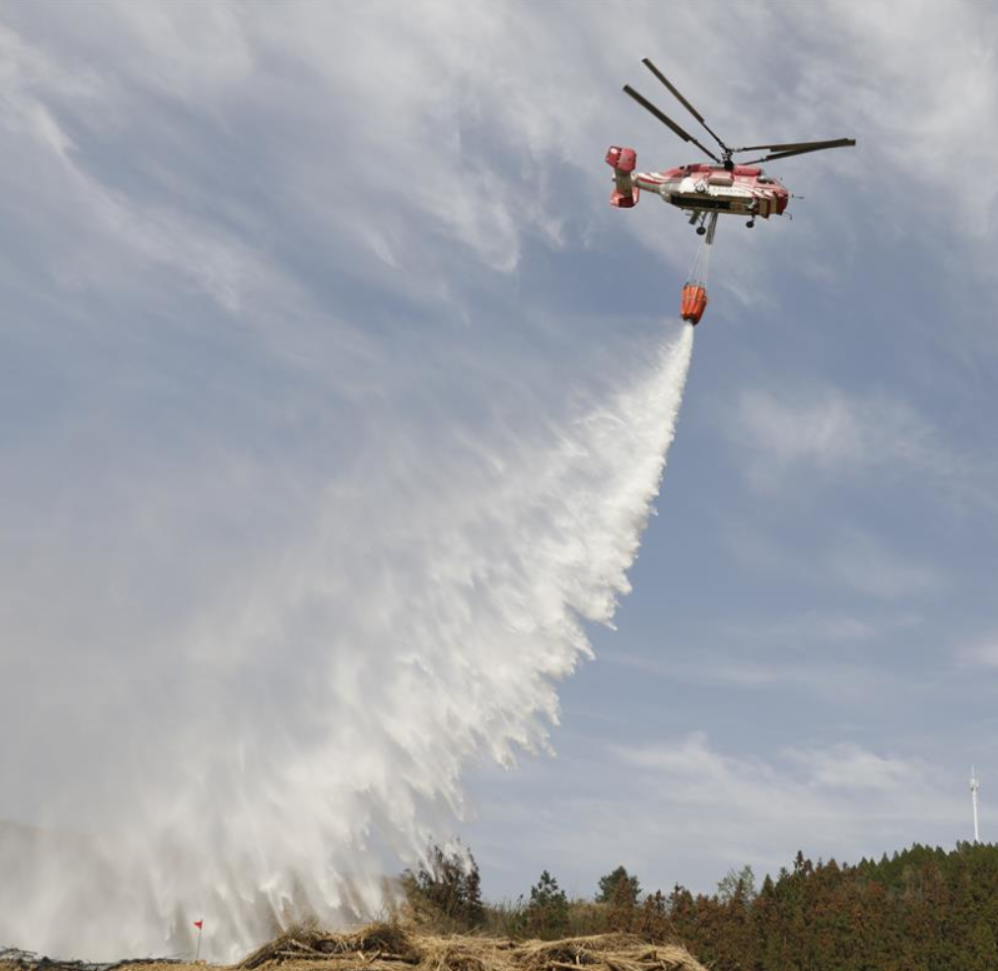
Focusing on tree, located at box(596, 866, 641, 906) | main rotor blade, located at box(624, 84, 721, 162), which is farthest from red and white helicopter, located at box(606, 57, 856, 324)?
tree, located at box(596, 866, 641, 906)

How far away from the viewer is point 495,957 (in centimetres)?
2169

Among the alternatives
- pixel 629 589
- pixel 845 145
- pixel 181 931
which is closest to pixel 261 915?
pixel 181 931

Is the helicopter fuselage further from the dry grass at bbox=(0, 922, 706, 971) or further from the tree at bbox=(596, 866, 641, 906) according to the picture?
the tree at bbox=(596, 866, 641, 906)

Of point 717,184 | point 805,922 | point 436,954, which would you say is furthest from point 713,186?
point 805,922

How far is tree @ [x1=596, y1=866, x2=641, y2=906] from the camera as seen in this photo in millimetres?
79188

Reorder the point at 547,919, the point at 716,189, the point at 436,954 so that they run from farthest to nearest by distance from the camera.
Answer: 1. the point at 547,919
2. the point at 716,189
3. the point at 436,954

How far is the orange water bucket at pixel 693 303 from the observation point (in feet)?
131

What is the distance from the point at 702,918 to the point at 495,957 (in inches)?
1961

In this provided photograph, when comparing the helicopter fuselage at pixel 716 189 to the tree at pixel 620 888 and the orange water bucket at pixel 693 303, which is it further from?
the tree at pixel 620 888

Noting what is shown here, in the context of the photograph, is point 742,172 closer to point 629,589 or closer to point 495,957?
point 629,589

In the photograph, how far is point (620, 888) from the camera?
8225cm

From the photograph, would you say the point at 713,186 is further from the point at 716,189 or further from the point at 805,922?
the point at 805,922

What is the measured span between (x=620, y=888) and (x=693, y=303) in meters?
57.2

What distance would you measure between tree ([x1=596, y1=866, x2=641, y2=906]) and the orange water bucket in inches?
1941
